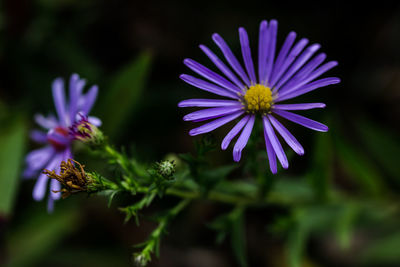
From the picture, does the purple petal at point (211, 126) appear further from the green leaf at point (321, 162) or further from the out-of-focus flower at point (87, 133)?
the green leaf at point (321, 162)

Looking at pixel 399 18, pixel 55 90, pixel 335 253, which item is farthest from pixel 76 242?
pixel 399 18

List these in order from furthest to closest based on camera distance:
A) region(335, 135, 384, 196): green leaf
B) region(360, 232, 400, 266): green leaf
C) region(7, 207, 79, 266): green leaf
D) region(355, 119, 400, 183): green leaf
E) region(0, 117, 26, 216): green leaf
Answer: region(7, 207, 79, 266): green leaf
region(355, 119, 400, 183): green leaf
region(360, 232, 400, 266): green leaf
region(335, 135, 384, 196): green leaf
region(0, 117, 26, 216): green leaf

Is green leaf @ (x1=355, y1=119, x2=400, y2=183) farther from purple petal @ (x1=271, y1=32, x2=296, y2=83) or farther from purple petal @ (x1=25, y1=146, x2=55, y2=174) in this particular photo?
purple petal @ (x1=25, y1=146, x2=55, y2=174)

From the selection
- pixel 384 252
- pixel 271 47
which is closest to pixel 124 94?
pixel 271 47

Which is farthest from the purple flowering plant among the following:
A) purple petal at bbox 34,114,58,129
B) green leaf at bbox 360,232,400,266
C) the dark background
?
green leaf at bbox 360,232,400,266

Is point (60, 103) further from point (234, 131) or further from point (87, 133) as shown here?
point (234, 131)

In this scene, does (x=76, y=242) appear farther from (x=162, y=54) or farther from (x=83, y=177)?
(x=83, y=177)

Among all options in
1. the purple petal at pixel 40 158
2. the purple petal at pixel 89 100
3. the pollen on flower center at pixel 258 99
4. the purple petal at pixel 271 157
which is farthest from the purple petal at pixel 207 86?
the purple petal at pixel 40 158
